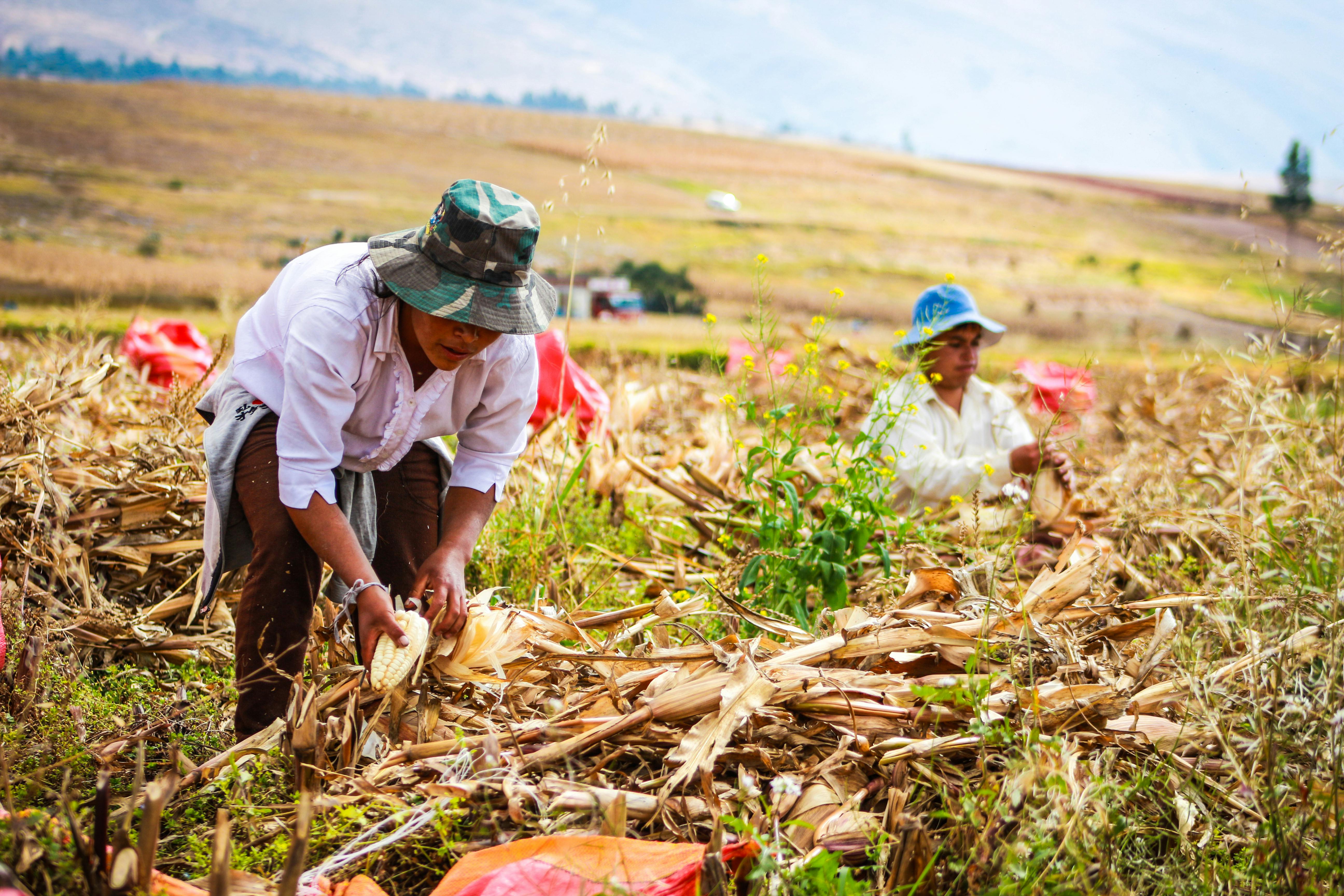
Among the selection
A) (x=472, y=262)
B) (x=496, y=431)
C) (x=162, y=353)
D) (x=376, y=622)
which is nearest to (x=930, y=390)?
(x=496, y=431)

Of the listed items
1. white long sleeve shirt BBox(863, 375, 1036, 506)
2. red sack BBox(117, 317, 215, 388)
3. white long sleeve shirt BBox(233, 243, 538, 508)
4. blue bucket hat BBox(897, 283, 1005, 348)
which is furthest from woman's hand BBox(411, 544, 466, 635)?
red sack BBox(117, 317, 215, 388)

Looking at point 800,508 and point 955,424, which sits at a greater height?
point 955,424

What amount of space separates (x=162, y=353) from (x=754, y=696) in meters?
4.02

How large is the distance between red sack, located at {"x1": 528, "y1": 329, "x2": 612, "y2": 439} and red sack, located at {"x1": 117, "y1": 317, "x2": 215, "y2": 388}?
157 centimetres

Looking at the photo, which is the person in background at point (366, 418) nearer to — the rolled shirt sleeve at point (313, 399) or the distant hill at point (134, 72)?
the rolled shirt sleeve at point (313, 399)

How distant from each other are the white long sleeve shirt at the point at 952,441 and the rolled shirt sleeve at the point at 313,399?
5.97ft

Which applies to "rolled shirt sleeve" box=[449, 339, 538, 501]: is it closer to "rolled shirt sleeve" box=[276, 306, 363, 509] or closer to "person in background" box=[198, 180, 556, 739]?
"person in background" box=[198, 180, 556, 739]

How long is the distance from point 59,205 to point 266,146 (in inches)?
125

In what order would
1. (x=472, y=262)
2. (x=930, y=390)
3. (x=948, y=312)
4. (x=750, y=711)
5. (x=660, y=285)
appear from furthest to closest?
(x=660, y=285) → (x=930, y=390) → (x=948, y=312) → (x=472, y=262) → (x=750, y=711)

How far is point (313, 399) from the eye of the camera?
1.76 metres

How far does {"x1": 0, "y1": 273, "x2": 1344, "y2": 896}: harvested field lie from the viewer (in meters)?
1.40

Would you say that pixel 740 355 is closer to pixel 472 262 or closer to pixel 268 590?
pixel 472 262

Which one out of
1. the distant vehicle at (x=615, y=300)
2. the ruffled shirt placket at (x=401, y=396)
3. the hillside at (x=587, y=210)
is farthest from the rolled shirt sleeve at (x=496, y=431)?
the distant vehicle at (x=615, y=300)

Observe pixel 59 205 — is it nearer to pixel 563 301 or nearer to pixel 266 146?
pixel 266 146
